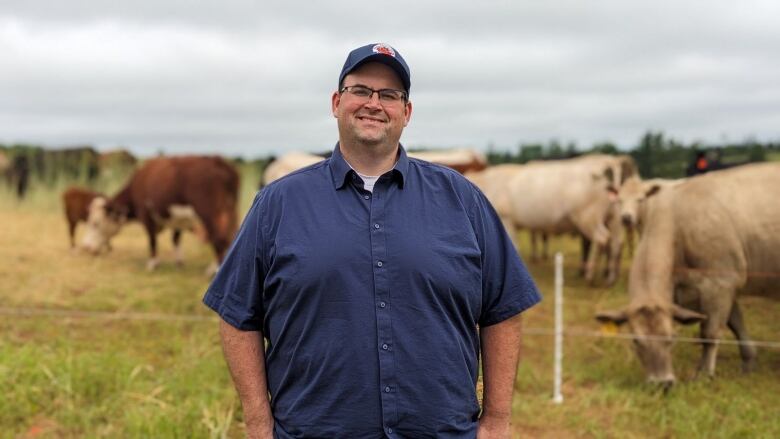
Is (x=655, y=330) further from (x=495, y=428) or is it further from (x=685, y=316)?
(x=495, y=428)

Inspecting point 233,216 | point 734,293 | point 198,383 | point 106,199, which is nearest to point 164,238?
point 106,199

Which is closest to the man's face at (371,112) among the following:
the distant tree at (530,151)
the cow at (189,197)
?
the cow at (189,197)

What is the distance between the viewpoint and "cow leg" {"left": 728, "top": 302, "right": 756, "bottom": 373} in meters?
6.57

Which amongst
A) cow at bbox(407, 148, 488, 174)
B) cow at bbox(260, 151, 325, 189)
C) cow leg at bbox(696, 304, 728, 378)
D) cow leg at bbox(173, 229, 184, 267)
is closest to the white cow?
cow at bbox(260, 151, 325, 189)

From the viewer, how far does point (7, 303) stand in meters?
8.99

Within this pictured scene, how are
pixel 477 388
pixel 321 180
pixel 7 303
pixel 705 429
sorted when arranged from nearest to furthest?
pixel 321 180, pixel 477 388, pixel 705 429, pixel 7 303

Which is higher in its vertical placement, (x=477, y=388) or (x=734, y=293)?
(x=477, y=388)

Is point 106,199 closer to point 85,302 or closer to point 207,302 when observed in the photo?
point 85,302

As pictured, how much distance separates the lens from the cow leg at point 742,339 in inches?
259

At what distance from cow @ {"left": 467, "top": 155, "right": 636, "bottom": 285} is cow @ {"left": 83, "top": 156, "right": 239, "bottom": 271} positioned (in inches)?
171

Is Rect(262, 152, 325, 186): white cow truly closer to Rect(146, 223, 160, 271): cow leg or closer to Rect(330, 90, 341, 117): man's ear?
Rect(146, 223, 160, 271): cow leg

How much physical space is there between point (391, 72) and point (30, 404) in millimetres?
4399

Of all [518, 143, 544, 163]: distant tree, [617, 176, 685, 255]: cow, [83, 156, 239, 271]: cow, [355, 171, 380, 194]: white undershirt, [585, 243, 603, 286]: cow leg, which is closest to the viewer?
[355, 171, 380, 194]: white undershirt

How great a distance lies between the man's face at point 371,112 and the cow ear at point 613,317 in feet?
14.6
